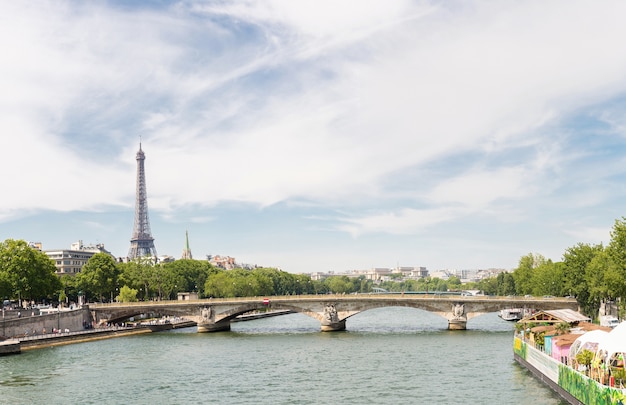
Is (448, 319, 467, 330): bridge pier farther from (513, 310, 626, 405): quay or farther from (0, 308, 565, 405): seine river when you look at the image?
(513, 310, 626, 405): quay

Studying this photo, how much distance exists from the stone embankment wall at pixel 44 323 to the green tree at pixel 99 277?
20768 millimetres

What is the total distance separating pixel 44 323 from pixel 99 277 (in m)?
35.4

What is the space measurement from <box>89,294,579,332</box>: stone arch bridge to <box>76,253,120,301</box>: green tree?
18315mm

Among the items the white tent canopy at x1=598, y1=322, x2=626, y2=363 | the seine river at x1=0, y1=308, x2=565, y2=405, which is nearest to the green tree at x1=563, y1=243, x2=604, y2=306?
the seine river at x1=0, y1=308, x2=565, y2=405

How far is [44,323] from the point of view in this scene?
7425cm

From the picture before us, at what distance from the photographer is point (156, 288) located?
12669 centimetres

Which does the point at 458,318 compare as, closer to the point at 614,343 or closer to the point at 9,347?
the point at 9,347

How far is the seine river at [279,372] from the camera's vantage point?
129 ft

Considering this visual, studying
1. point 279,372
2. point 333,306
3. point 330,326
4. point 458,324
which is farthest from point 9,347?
point 458,324

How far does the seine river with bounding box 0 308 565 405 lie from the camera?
39.2 metres

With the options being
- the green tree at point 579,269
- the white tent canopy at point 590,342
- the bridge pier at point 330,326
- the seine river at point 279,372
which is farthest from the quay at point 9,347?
the green tree at point 579,269

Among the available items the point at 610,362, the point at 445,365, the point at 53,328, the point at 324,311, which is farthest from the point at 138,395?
the point at 324,311

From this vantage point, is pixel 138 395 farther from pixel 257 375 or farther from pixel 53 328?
pixel 53 328

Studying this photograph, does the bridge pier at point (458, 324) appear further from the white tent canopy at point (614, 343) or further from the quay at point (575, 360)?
the white tent canopy at point (614, 343)
